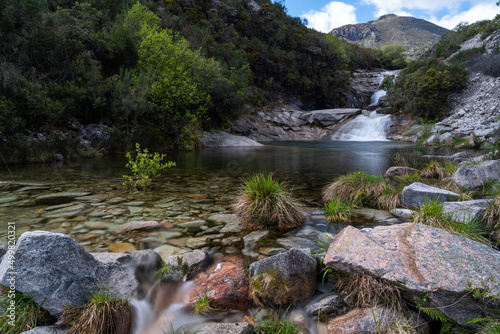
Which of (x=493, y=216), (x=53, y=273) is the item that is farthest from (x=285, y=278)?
(x=493, y=216)

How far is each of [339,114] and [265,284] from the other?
37734mm

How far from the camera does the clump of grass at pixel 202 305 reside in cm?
254

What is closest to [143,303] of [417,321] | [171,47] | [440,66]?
[417,321]

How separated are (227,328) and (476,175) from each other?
6.70 meters

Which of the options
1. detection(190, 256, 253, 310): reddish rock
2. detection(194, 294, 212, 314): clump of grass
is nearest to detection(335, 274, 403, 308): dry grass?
detection(190, 256, 253, 310): reddish rock

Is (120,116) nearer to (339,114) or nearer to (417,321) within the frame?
(417,321)

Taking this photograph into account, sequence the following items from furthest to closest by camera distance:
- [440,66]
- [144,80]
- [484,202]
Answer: [440,66] < [144,80] < [484,202]

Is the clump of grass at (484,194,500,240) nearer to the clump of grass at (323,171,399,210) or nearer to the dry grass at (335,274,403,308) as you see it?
the clump of grass at (323,171,399,210)

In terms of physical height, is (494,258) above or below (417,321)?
above

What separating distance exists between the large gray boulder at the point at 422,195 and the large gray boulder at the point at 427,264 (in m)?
2.19

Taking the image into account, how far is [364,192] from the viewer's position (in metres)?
5.76

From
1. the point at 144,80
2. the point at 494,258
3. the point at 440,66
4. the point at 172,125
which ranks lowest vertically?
the point at 494,258

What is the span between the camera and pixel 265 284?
8.63 ft

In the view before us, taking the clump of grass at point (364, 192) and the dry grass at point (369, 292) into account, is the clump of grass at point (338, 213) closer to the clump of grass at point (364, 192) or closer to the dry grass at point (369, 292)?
the clump of grass at point (364, 192)
